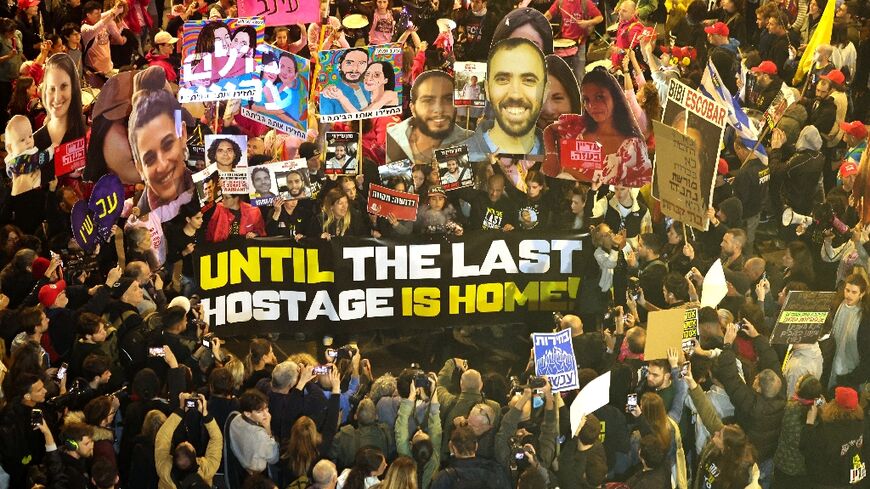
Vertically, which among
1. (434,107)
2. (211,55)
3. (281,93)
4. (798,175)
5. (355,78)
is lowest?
(798,175)

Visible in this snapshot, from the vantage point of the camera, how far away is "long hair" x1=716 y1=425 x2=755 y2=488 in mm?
12039

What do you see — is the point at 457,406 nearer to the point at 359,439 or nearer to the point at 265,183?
the point at 359,439

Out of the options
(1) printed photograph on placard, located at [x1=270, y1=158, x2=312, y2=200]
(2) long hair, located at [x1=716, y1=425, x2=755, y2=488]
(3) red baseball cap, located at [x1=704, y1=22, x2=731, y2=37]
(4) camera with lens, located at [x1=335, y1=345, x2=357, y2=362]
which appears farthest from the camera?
(3) red baseball cap, located at [x1=704, y1=22, x2=731, y2=37]

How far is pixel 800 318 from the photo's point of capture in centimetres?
1261

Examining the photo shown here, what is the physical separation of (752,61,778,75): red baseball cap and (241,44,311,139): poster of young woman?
3353 millimetres

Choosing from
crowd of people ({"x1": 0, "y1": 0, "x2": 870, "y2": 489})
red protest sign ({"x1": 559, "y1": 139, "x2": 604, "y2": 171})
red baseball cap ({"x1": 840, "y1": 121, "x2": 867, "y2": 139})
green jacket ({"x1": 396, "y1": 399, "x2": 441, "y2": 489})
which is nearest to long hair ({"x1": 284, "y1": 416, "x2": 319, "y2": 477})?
crowd of people ({"x1": 0, "y1": 0, "x2": 870, "y2": 489})

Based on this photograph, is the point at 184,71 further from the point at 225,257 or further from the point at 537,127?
the point at 537,127

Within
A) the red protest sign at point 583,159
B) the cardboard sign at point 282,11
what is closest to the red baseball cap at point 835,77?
the red protest sign at point 583,159

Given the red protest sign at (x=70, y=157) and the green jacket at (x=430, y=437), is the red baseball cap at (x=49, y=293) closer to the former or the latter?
the red protest sign at (x=70, y=157)

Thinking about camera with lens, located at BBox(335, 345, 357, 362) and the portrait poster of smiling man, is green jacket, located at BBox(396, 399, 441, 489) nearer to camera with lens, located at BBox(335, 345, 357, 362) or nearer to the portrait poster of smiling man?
camera with lens, located at BBox(335, 345, 357, 362)

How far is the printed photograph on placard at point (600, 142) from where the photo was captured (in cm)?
1267

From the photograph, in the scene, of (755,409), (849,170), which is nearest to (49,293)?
(755,409)

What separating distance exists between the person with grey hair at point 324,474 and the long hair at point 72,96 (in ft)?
9.56

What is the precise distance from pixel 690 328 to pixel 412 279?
6.70ft
